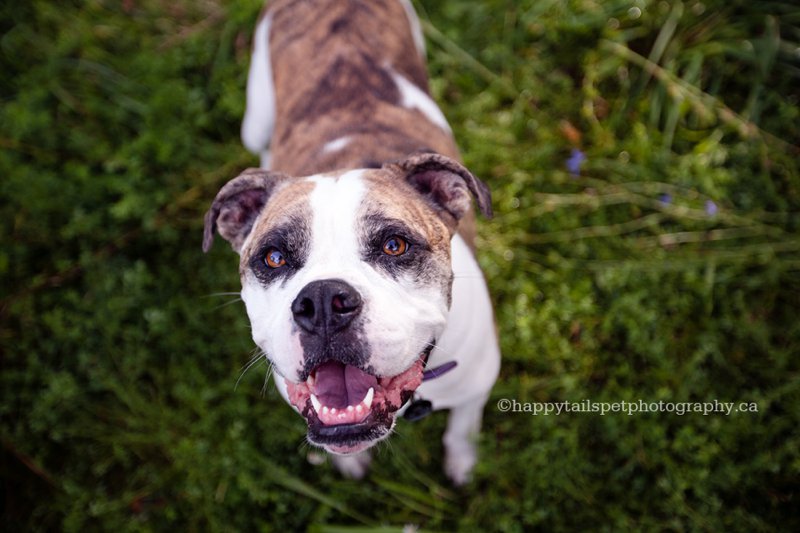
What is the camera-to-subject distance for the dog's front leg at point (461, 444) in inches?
133

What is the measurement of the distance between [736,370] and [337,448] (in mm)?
2653

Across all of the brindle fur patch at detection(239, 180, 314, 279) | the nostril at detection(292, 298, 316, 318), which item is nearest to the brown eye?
the brindle fur patch at detection(239, 180, 314, 279)

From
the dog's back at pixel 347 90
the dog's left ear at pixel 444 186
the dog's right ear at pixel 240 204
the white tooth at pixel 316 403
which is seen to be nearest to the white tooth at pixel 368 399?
the white tooth at pixel 316 403

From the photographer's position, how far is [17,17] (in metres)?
4.93

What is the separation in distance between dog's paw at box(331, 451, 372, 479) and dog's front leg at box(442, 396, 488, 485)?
1.54 ft

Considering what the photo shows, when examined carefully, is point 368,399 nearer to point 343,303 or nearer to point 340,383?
point 340,383

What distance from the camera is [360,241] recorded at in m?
2.23

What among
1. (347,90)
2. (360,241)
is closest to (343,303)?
(360,241)

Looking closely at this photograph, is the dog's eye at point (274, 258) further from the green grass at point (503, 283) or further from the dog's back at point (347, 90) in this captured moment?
the green grass at point (503, 283)

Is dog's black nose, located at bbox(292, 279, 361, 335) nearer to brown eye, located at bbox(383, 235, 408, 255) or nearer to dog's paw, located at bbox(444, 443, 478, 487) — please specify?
brown eye, located at bbox(383, 235, 408, 255)

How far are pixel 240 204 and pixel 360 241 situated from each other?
0.80 metres

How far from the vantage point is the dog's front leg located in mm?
3371

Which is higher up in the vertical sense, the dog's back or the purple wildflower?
the dog's back

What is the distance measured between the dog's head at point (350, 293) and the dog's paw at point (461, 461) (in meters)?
1.37
